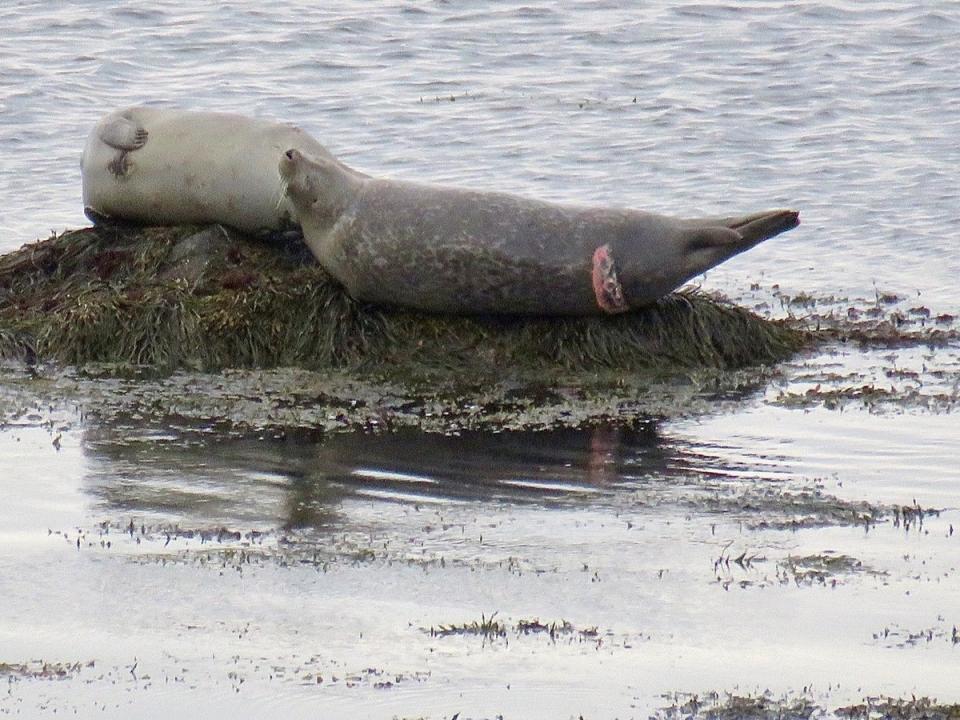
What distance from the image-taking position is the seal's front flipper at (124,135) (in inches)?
318

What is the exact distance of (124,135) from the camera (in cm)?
809

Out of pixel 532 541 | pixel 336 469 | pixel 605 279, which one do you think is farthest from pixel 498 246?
pixel 532 541

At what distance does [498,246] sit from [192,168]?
1.47 m

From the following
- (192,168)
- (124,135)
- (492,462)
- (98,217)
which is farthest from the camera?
(98,217)

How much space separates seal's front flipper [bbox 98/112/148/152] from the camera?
8.08m

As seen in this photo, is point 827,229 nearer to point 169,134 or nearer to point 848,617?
point 169,134

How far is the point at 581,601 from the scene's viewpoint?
450cm

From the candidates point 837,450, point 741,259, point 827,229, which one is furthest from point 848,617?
point 827,229

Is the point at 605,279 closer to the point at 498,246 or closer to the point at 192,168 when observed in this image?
the point at 498,246

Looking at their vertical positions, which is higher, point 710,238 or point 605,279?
point 710,238

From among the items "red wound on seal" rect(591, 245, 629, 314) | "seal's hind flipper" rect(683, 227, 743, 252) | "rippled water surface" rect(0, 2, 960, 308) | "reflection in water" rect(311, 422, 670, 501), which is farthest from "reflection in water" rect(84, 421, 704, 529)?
"rippled water surface" rect(0, 2, 960, 308)

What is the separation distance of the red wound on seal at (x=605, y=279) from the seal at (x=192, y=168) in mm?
1338

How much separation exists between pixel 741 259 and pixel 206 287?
346cm

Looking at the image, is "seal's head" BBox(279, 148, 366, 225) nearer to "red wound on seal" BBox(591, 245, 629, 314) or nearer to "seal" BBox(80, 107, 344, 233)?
"seal" BBox(80, 107, 344, 233)
